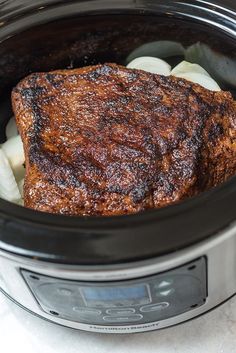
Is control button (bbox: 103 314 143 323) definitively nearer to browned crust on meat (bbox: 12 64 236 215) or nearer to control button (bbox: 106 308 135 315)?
control button (bbox: 106 308 135 315)

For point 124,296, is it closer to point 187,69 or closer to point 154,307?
point 154,307

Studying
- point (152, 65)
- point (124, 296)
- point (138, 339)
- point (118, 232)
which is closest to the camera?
point (118, 232)

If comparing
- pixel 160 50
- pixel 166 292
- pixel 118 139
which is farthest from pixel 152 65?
pixel 166 292

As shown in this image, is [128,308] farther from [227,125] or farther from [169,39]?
[169,39]

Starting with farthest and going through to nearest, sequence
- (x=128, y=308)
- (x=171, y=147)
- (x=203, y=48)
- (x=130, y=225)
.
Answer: (x=203, y=48) < (x=171, y=147) < (x=128, y=308) < (x=130, y=225)

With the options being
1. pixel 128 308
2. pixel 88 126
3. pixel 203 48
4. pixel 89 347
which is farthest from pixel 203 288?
pixel 203 48
